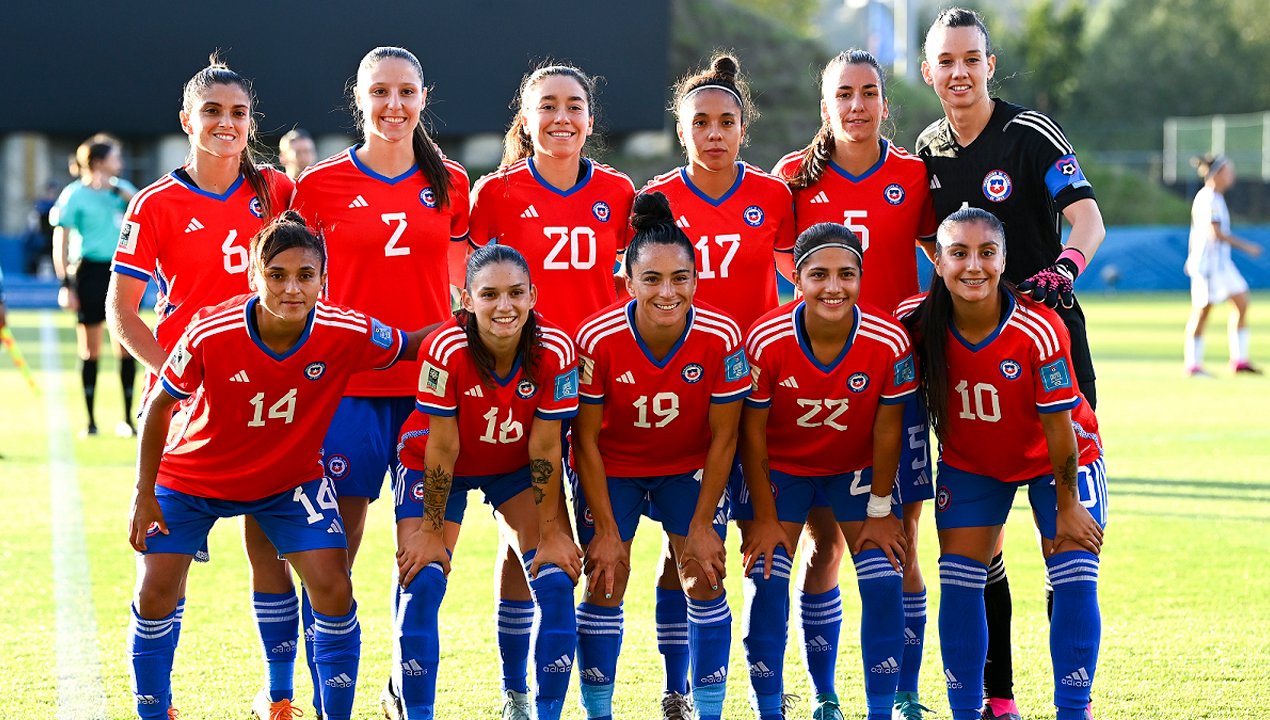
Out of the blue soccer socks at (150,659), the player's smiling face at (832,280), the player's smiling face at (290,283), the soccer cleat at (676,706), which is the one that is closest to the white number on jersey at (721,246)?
the player's smiling face at (832,280)

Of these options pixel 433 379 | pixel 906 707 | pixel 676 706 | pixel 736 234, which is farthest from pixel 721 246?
pixel 906 707

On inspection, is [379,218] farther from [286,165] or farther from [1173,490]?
[1173,490]

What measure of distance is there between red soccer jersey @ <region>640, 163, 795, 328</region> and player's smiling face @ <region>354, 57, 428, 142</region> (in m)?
0.79

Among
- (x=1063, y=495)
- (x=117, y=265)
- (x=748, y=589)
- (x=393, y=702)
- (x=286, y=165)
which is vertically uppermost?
(x=286, y=165)

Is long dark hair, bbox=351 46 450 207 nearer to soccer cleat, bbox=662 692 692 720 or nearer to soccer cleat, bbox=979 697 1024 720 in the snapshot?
soccer cleat, bbox=662 692 692 720

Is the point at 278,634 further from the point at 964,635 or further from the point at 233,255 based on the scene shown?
the point at 964,635

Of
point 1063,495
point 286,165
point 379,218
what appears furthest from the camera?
point 286,165

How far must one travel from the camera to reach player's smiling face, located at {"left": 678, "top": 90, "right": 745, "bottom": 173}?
16.0 ft

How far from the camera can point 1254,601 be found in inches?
241

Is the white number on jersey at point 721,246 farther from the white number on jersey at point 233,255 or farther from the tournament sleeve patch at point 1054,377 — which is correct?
the white number on jersey at point 233,255

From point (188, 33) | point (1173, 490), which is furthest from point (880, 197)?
point (188, 33)

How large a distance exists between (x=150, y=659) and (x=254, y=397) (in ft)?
2.65

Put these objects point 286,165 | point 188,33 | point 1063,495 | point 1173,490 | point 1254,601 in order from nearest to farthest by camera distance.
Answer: point 1063,495 < point 1254,601 < point 1173,490 < point 286,165 < point 188,33

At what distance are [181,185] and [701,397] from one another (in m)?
1.77
